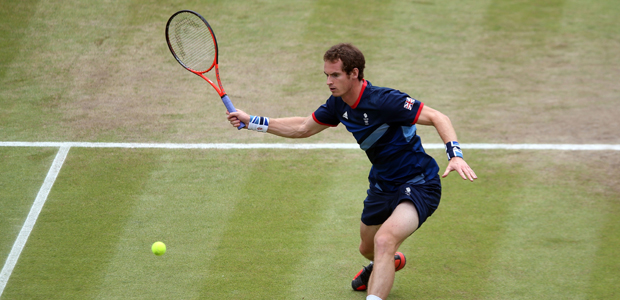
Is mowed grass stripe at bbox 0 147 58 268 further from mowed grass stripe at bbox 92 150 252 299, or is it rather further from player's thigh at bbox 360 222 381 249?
player's thigh at bbox 360 222 381 249

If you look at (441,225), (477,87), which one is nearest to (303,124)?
(441,225)

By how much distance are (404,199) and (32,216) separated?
4129 mm

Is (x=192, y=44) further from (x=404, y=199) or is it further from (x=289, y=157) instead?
(x=404, y=199)

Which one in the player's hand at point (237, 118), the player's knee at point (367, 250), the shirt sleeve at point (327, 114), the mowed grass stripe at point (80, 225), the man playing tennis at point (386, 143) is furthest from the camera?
the mowed grass stripe at point (80, 225)

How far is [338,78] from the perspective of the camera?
539 centimetres

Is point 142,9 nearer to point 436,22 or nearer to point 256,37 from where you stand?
point 256,37

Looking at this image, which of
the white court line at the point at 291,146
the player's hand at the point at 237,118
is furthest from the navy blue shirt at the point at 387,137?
the white court line at the point at 291,146

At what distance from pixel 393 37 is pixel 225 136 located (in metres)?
3.82

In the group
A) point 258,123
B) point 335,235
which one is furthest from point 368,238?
point 258,123

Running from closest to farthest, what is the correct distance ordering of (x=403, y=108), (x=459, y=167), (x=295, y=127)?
(x=459, y=167), (x=403, y=108), (x=295, y=127)

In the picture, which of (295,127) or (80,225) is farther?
(80,225)

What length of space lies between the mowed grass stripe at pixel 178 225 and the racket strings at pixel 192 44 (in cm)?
141

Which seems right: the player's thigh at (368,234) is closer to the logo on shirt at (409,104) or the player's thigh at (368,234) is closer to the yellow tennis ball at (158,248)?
the logo on shirt at (409,104)

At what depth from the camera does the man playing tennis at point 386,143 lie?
518cm
